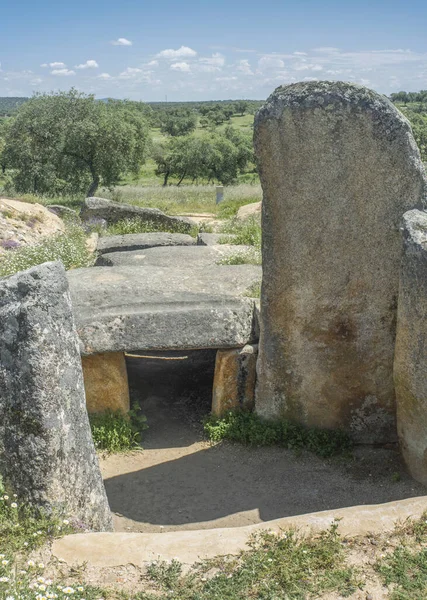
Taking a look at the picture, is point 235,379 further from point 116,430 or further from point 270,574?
point 270,574

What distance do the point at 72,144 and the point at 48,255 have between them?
58.1ft

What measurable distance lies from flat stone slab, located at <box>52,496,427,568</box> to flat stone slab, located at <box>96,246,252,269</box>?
18.6ft

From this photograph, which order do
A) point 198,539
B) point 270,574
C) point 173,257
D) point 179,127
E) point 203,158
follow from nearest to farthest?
point 270,574
point 198,539
point 173,257
point 203,158
point 179,127

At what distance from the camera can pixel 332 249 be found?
6906 millimetres

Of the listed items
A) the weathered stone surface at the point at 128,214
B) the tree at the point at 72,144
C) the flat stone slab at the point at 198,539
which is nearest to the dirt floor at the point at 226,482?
the flat stone slab at the point at 198,539

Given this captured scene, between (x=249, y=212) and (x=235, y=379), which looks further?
(x=249, y=212)

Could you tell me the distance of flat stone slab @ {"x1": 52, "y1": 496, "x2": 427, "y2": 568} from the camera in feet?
14.2

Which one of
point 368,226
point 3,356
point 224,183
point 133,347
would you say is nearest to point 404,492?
point 368,226

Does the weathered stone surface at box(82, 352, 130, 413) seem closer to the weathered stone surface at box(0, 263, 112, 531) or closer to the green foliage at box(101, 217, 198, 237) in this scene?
the weathered stone surface at box(0, 263, 112, 531)

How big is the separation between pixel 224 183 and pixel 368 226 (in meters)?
41.7

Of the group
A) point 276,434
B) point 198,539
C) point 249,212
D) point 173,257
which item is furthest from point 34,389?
point 249,212

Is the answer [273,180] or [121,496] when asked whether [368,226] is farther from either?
[121,496]

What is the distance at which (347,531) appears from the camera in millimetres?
4590

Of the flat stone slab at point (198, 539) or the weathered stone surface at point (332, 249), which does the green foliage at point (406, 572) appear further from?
the weathered stone surface at point (332, 249)
